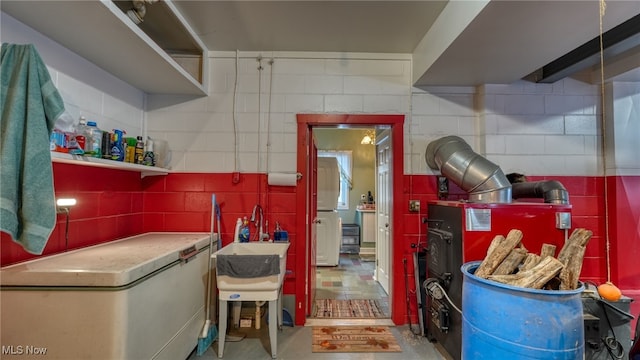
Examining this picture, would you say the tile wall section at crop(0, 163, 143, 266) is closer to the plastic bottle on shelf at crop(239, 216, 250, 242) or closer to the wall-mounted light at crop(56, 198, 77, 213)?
the wall-mounted light at crop(56, 198, 77, 213)

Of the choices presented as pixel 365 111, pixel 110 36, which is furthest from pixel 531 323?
Answer: pixel 110 36

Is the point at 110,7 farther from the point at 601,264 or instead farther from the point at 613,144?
the point at 601,264

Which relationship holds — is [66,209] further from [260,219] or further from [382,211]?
[382,211]

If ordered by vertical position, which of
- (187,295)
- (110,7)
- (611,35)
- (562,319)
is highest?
(611,35)

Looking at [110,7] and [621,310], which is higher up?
[110,7]

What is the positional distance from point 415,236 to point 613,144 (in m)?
2.02

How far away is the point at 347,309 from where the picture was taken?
123 inches

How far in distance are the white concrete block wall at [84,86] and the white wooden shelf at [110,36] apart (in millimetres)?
50

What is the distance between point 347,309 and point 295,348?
0.92 m

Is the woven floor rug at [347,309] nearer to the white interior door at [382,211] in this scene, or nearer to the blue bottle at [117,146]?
the white interior door at [382,211]

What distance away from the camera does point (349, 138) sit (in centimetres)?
614

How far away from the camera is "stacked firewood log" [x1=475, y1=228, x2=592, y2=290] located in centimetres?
118

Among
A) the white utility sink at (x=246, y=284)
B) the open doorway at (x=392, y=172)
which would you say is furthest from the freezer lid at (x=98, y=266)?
the open doorway at (x=392, y=172)

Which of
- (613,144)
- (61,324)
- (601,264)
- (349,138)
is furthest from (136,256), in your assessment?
(349,138)
